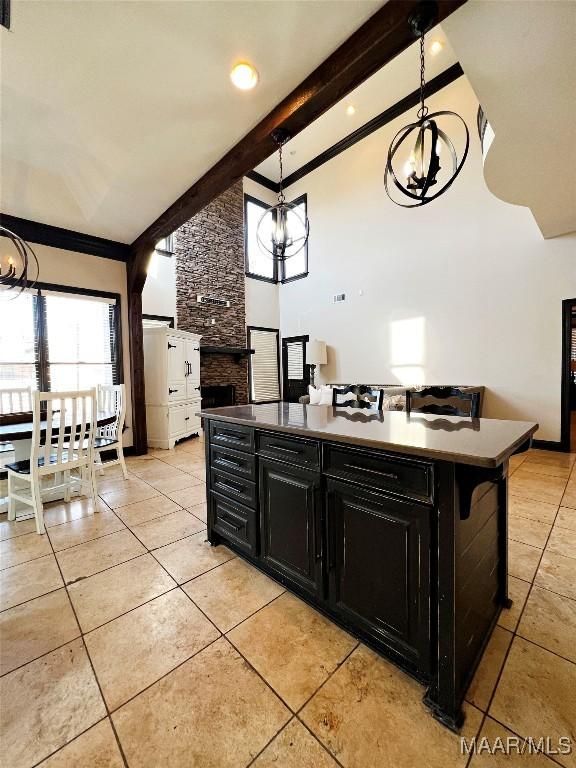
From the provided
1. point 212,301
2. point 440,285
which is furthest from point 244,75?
point 212,301

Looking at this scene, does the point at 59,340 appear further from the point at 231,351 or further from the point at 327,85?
the point at 327,85

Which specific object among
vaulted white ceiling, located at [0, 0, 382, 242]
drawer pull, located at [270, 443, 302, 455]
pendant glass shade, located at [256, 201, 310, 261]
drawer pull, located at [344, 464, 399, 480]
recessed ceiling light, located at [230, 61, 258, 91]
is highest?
vaulted white ceiling, located at [0, 0, 382, 242]

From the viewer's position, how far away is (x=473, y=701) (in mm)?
1097

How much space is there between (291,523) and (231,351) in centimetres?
571

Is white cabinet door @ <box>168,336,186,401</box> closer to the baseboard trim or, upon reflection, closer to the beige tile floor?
the beige tile floor

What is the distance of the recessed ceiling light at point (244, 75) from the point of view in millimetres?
1788

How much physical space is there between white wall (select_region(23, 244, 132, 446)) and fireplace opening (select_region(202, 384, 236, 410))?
2.48 meters

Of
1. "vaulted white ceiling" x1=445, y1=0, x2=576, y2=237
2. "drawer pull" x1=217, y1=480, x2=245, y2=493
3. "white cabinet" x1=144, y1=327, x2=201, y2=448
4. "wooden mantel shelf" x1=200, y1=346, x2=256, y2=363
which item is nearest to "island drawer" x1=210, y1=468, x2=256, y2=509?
"drawer pull" x1=217, y1=480, x2=245, y2=493

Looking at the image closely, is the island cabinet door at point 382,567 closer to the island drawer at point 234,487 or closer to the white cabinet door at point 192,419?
the island drawer at point 234,487

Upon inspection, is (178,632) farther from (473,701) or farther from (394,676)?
(473,701)

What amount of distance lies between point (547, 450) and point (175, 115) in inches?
220

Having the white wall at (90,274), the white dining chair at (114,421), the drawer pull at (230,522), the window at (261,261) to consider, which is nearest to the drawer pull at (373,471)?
the drawer pull at (230,522)

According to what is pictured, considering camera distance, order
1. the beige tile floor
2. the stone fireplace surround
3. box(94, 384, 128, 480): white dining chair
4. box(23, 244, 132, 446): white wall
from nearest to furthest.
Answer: the beige tile floor, box(94, 384, 128, 480): white dining chair, box(23, 244, 132, 446): white wall, the stone fireplace surround

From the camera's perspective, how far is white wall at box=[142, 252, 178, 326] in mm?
5695
